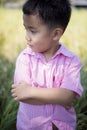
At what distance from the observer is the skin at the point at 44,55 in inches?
94.7

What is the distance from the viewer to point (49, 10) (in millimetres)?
2518

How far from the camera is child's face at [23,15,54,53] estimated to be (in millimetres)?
2514

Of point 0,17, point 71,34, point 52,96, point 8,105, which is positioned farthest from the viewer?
point 0,17

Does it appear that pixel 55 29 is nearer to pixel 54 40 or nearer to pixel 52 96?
pixel 54 40

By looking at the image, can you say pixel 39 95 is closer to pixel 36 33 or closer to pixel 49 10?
pixel 36 33

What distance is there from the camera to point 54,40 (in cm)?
263

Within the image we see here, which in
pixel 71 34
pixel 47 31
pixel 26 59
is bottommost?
pixel 71 34

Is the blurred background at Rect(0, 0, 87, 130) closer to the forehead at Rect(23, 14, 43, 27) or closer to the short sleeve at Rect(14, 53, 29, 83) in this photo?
the short sleeve at Rect(14, 53, 29, 83)

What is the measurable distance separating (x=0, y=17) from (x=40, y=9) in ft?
18.7

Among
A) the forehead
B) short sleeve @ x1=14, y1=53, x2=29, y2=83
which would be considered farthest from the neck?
the forehead

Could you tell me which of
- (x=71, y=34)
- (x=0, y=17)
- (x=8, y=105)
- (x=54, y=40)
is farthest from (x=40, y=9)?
(x=0, y=17)

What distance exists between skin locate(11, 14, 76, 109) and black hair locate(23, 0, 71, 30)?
0.10 ft

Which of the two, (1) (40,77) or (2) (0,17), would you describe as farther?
(2) (0,17)

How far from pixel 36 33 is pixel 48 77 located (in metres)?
0.30
